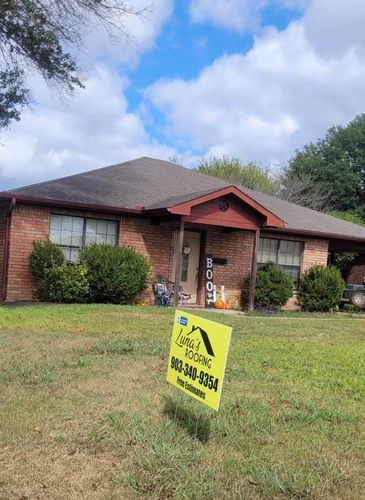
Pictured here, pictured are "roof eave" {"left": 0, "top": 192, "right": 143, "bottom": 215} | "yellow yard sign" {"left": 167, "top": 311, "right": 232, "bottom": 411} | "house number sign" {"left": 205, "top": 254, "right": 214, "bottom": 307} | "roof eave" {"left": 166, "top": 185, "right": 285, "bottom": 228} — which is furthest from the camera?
"house number sign" {"left": 205, "top": 254, "right": 214, "bottom": 307}

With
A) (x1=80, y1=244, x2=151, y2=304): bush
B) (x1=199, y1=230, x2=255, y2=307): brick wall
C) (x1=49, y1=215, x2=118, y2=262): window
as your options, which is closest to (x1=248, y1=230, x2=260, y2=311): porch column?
(x1=199, y1=230, x2=255, y2=307): brick wall

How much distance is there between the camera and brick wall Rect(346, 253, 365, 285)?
23.9 metres

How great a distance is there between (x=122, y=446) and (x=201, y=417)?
30.8 inches

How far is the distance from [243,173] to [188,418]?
34.8 metres

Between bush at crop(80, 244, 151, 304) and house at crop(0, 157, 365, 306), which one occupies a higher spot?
house at crop(0, 157, 365, 306)

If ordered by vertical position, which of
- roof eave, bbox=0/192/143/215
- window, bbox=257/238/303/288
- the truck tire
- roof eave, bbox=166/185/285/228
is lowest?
the truck tire

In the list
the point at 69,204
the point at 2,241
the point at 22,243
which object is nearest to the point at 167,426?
the point at 69,204

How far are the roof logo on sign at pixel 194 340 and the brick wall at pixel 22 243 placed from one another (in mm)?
10562

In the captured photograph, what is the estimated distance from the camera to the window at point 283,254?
17781 millimetres

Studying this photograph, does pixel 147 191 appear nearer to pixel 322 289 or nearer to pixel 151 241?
pixel 151 241

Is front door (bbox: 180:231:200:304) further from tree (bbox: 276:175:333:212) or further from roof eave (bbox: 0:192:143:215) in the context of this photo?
tree (bbox: 276:175:333:212)

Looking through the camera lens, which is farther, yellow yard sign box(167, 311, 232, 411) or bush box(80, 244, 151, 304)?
bush box(80, 244, 151, 304)

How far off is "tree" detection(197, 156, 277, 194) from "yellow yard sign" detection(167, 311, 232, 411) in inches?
1305

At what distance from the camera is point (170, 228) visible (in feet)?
53.5
